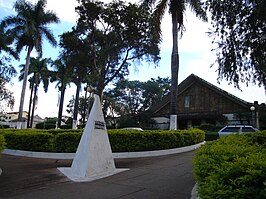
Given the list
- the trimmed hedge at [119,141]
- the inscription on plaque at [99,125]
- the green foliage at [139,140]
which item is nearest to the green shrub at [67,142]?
the trimmed hedge at [119,141]

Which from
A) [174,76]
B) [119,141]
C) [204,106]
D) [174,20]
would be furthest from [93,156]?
[204,106]

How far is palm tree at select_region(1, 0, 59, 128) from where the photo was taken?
29572mm

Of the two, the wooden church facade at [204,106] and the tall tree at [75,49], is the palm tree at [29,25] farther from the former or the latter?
the wooden church facade at [204,106]

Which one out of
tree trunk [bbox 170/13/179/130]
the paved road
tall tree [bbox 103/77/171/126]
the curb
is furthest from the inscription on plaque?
tall tree [bbox 103/77/171/126]

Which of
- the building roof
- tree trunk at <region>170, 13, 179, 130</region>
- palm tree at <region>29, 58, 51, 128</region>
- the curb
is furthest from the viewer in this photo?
palm tree at <region>29, 58, 51, 128</region>

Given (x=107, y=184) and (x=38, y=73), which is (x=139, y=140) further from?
(x=38, y=73)

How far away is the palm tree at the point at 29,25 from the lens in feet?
97.0

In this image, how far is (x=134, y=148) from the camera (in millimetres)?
12422

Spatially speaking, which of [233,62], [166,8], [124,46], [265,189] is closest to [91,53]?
[124,46]

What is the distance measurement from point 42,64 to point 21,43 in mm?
16779

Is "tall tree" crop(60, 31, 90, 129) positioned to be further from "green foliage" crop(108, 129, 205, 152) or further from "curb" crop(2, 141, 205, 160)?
"green foliage" crop(108, 129, 205, 152)

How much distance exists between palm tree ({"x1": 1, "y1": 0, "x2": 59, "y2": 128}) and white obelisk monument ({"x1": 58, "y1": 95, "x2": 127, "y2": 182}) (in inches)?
877

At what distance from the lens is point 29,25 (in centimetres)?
2950

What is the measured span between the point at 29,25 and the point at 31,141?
1956 centimetres
